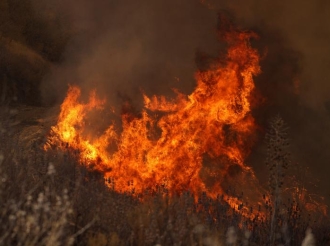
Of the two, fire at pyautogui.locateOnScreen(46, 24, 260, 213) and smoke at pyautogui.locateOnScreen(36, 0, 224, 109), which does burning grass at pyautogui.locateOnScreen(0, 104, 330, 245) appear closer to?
fire at pyautogui.locateOnScreen(46, 24, 260, 213)

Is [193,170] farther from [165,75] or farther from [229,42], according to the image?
[229,42]

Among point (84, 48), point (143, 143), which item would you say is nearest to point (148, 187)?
point (143, 143)

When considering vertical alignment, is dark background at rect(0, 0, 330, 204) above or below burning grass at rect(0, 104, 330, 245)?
above

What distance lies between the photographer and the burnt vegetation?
5.65 m

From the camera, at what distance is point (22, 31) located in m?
18.5

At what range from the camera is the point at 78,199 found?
704 cm

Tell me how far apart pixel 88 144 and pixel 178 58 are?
421 centimetres

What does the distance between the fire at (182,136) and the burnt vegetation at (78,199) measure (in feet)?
1.69

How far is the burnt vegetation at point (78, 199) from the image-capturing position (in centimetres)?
565

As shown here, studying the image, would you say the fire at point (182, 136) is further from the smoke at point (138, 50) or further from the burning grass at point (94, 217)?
the burning grass at point (94, 217)

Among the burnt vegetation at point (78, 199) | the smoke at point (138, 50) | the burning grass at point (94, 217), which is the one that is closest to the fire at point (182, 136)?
the burnt vegetation at point (78, 199)

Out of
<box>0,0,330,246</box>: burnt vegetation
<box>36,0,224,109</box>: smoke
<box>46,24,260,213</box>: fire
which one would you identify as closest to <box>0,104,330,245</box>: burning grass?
<box>0,0,330,246</box>: burnt vegetation

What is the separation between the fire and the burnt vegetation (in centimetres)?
52

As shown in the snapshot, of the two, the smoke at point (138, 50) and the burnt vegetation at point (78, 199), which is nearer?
the burnt vegetation at point (78, 199)
